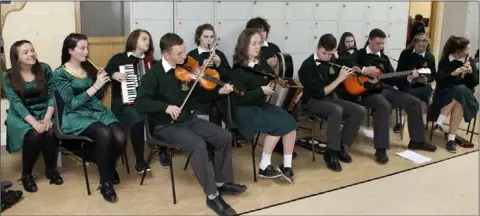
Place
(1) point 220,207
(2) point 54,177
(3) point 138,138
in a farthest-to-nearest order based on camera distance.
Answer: (3) point 138,138 → (2) point 54,177 → (1) point 220,207

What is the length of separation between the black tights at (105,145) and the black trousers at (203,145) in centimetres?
26

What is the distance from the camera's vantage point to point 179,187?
3129 millimetres

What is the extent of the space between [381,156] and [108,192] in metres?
2.10

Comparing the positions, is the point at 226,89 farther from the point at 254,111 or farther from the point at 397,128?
the point at 397,128

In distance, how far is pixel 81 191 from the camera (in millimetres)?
3006

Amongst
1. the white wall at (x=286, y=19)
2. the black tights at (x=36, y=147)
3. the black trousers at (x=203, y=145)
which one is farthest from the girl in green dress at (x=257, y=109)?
the black tights at (x=36, y=147)

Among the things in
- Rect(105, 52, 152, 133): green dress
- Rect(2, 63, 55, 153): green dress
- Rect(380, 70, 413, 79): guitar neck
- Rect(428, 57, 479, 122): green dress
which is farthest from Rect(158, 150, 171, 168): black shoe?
Rect(428, 57, 479, 122): green dress

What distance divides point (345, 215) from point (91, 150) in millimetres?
1593

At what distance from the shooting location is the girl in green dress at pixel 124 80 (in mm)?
3281

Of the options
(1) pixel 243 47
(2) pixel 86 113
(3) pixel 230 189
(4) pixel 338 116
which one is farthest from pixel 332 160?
(2) pixel 86 113

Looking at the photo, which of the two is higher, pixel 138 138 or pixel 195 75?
pixel 195 75

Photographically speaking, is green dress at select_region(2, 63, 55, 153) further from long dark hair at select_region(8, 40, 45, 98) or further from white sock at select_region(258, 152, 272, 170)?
white sock at select_region(258, 152, 272, 170)

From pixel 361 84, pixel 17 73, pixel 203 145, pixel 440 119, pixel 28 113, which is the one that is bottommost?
pixel 440 119

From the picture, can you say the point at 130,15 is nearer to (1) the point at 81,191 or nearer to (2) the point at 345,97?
(1) the point at 81,191
